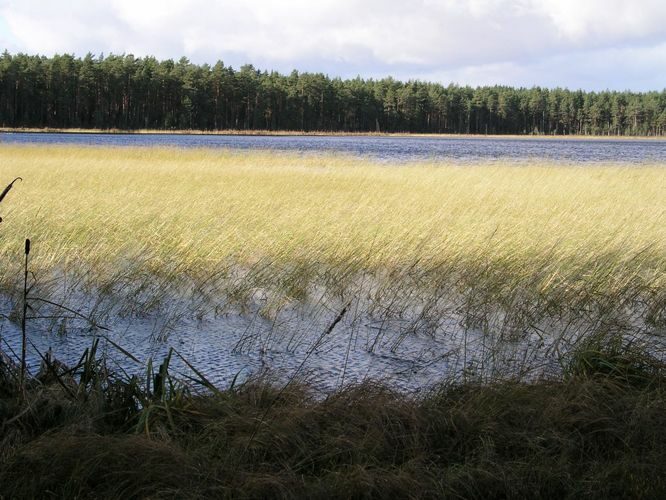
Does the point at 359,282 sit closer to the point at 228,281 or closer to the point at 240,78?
the point at 228,281

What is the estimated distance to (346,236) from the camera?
10422 mm

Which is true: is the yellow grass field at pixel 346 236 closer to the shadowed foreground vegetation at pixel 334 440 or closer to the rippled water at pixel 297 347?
the rippled water at pixel 297 347

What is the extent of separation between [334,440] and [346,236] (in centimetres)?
679

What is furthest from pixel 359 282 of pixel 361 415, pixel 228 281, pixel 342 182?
pixel 342 182

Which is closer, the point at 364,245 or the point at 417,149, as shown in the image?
the point at 364,245

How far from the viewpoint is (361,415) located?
165 inches

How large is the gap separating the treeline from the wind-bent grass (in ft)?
284

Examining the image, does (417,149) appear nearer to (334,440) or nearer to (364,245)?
(364,245)

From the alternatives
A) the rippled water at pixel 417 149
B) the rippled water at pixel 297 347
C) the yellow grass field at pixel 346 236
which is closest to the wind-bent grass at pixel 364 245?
the yellow grass field at pixel 346 236

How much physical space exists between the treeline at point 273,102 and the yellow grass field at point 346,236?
85.5 metres

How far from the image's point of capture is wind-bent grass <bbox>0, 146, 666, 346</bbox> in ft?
25.6

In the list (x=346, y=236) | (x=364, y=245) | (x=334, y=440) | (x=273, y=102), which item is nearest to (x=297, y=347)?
(x=334, y=440)

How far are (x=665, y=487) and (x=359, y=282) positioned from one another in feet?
18.5

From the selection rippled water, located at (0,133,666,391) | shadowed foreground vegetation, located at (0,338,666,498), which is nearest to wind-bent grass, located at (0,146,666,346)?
rippled water, located at (0,133,666,391)
